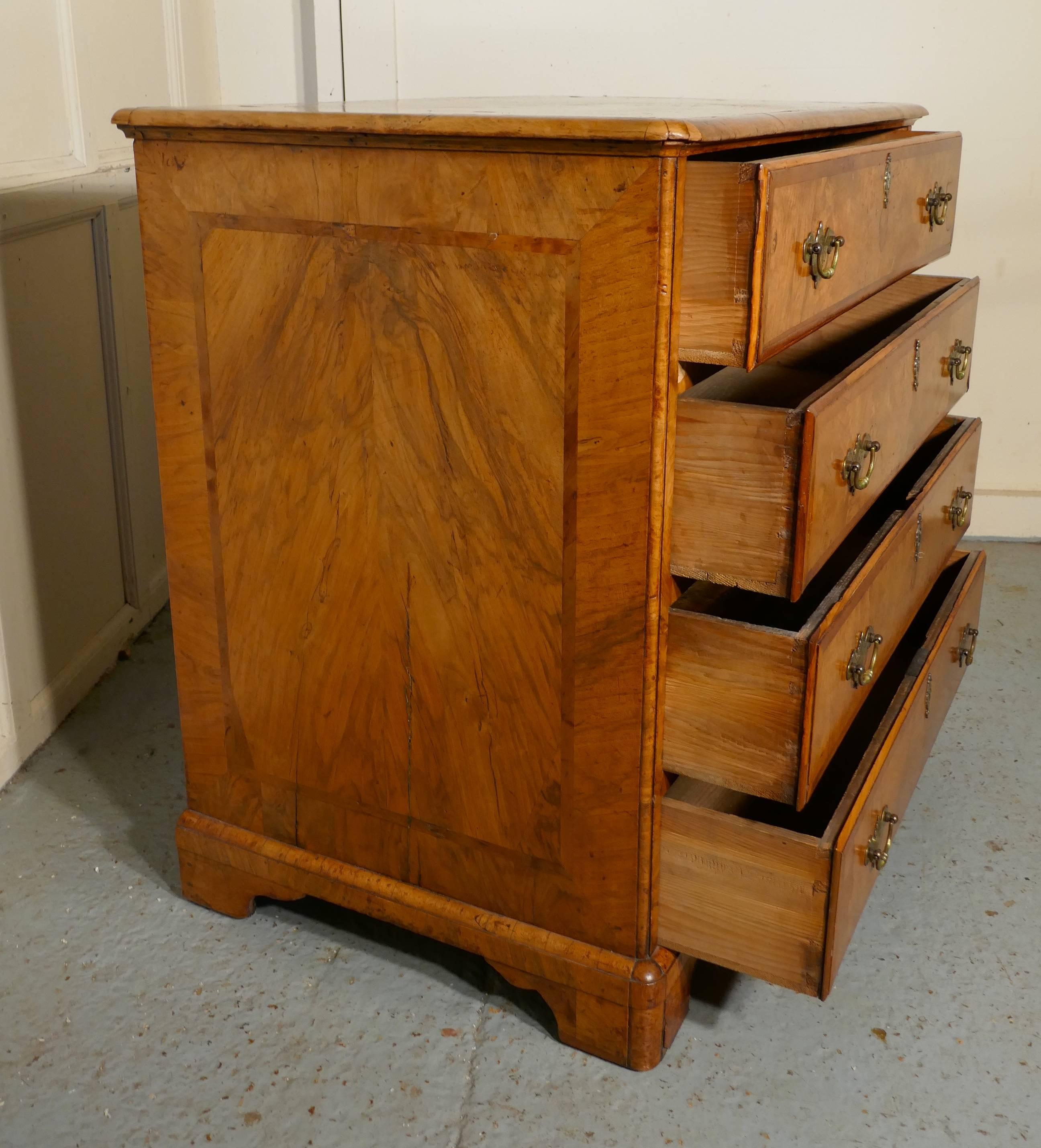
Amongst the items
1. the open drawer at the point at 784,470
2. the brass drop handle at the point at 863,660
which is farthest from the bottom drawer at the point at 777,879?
the open drawer at the point at 784,470

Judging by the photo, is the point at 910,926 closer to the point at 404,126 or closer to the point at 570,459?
the point at 570,459

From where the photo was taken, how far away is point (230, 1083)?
48.7 inches

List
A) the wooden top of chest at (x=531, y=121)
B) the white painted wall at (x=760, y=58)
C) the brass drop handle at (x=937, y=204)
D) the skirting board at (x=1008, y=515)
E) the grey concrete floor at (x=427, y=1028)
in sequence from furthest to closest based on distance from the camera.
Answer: the skirting board at (x=1008, y=515) < the white painted wall at (x=760, y=58) < the brass drop handle at (x=937, y=204) < the grey concrete floor at (x=427, y=1028) < the wooden top of chest at (x=531, y=121)

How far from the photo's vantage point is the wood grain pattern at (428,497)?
108 cm

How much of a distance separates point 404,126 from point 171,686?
1.27 meters

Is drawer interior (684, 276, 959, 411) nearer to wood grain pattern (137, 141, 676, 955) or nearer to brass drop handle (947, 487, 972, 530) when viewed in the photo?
brass drop handle (947, 487, 972, 530)

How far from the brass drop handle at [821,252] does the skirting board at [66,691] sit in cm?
132

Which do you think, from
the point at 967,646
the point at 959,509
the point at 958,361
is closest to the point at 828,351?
the point at 958,361

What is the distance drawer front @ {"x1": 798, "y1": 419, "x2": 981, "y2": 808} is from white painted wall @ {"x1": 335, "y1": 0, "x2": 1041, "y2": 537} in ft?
3.39

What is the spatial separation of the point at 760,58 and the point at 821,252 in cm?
167

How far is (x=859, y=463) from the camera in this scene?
1.20 m

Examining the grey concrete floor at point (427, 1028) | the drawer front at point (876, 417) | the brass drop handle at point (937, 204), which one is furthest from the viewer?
the brass drop handle at point (937, 204)

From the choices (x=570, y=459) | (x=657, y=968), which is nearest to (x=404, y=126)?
(x=570, y=459)

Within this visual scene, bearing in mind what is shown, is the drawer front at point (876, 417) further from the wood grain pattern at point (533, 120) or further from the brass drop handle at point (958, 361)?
the wood grain pattern at point (533, 120)
